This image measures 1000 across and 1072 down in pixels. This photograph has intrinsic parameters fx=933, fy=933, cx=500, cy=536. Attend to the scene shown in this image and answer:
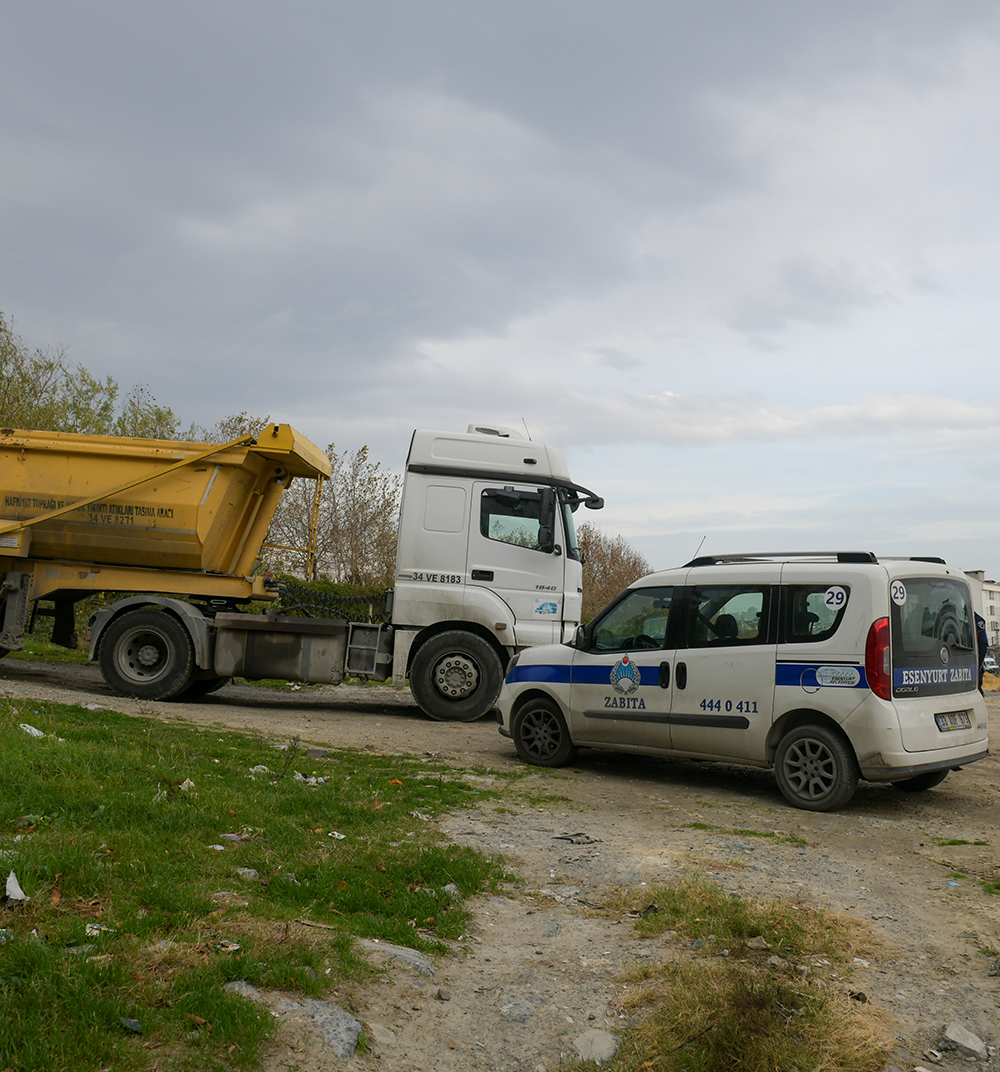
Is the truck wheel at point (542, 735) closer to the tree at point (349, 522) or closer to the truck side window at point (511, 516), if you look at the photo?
the truck side window at point (511, 516)

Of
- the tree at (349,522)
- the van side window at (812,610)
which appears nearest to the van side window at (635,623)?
the van side window at (812,610)

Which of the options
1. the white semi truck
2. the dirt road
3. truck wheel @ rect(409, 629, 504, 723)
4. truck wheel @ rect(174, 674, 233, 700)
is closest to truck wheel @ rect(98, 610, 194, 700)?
the white semi truck

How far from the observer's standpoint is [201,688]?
43.4 ft

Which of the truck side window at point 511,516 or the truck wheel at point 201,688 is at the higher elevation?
the truck side window at point 511,516

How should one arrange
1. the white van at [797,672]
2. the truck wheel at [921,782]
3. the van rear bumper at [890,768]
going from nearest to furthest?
the van rear bumper at [890,768]
the white van at [797,672]
the truck wheel at [921,782]

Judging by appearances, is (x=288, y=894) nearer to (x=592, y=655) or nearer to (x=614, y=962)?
(x=614, y=962)

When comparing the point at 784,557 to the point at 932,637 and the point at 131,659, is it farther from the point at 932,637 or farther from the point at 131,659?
the point at 131,659

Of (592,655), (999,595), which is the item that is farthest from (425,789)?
(999,595)

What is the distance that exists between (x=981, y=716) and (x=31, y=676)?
40.0 feet

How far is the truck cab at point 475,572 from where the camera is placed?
38.5 feet

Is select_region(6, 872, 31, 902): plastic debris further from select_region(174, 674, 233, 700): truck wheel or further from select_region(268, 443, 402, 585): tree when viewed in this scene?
select_region(268, 443, 402, 585): tree

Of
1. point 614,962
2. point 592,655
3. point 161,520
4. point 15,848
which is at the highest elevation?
point 161,520

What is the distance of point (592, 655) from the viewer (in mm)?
8664

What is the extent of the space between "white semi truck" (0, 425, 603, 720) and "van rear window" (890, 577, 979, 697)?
16.8ft
